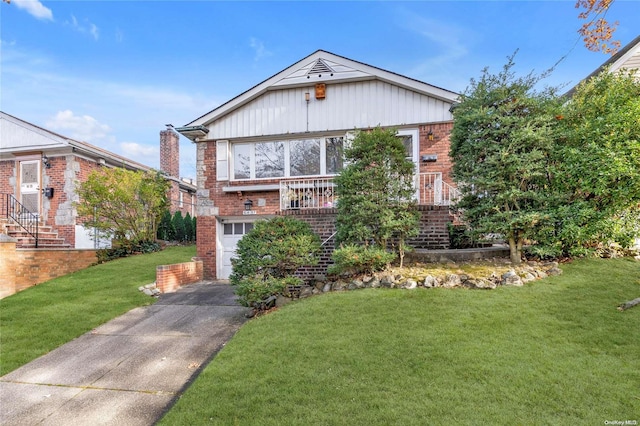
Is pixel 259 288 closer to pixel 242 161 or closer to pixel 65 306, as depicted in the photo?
pixel 65 306

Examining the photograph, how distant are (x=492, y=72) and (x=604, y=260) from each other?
4020mm

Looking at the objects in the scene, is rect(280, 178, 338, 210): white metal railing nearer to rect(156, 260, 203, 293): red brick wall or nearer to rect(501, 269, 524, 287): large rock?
rect(156, 260, 203, 293): red brick wall

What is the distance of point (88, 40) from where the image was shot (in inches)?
396

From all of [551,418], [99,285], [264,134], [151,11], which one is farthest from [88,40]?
[551,418]

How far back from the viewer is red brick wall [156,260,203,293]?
8.02 meters

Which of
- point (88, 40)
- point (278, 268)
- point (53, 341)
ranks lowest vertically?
point (53, 341)

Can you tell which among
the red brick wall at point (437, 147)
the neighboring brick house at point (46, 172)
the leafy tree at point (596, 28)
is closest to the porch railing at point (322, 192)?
the red brick wall at point (437, 147)

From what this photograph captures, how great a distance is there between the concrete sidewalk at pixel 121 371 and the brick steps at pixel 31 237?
265 inches

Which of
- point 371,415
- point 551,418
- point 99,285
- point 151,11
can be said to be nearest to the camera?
point 551,418

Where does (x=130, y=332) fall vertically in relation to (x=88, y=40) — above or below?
below

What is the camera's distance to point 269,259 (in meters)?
5.82

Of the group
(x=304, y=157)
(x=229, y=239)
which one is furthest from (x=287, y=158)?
(x=229, y=239)

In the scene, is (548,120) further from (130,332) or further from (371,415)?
(130,332)

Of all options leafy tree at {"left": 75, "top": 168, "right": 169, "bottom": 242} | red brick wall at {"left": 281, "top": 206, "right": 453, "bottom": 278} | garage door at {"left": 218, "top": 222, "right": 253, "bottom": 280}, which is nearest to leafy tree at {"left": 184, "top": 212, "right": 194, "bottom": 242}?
leafy tree at {"left": 75, "top": 168, "right": 169, "bottom": 242}
